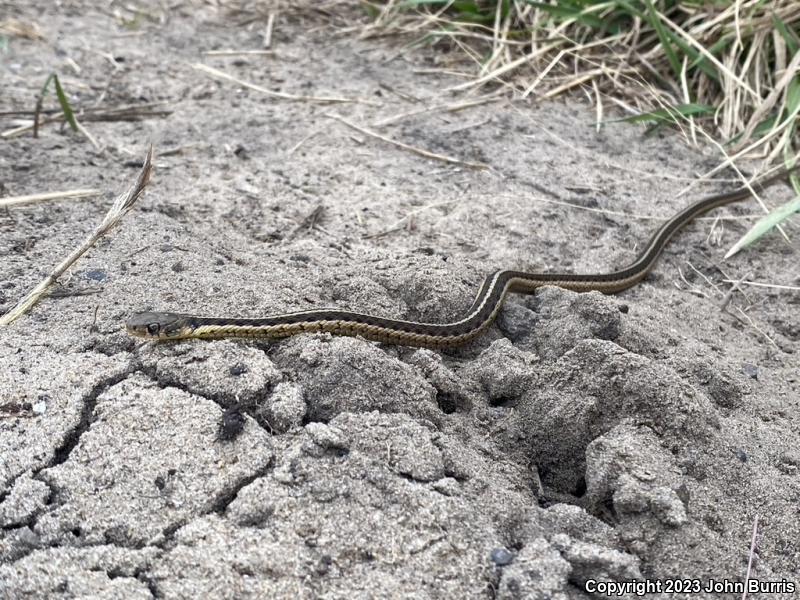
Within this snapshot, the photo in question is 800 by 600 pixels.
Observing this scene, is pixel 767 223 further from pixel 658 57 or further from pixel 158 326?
pixel 158 326

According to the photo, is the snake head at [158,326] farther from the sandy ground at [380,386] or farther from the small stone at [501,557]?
the small stone at [501,557]

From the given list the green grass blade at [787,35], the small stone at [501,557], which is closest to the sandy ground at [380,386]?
the small stone at [501,557]

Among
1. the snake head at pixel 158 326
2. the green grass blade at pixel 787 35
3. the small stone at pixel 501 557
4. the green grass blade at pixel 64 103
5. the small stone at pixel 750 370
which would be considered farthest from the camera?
the green grass blade at pixel 787 35

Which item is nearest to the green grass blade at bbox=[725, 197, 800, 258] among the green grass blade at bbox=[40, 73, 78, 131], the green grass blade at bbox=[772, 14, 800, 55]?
the green grass blade at bbox=[772, 14, 800, 55]

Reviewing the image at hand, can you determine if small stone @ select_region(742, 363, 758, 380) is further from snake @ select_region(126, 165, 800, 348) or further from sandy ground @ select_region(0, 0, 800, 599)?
snake @ select_region(126, 165, 800, 348)

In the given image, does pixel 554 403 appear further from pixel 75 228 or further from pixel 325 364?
pixel 75 228

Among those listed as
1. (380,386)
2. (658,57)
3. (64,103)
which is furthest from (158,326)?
(658,57)

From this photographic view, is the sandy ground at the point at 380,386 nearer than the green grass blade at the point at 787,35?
Yes
